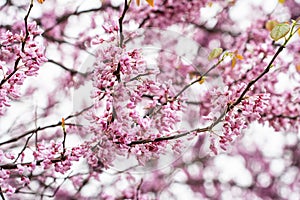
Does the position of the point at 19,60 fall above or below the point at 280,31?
below

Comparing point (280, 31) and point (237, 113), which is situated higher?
point (280, 31)

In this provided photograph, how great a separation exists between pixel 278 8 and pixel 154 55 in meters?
3.24

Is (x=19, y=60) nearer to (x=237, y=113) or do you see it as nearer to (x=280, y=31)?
(x=237, y=113)

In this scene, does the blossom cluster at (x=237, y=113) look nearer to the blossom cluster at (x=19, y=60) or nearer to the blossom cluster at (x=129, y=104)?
the blossom cluster at (x=129, y=104)

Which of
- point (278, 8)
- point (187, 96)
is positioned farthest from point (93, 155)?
point (278, 8)

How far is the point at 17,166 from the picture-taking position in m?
2.05

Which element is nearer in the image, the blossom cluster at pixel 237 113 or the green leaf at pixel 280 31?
the green leaf at pixel 280 31

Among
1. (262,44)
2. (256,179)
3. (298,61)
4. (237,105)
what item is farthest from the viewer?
(256,179)

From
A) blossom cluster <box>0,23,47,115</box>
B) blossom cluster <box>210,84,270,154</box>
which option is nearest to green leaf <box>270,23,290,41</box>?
blossom cluster <box>210,84,270,154</box>

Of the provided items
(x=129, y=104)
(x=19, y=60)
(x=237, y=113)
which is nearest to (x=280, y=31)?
(x=237, y=113)

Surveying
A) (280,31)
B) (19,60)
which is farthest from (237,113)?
(19,60)

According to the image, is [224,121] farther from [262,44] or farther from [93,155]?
[262,44]

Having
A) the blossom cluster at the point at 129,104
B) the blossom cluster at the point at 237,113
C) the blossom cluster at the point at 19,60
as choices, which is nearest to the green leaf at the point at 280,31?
the blossom cluster at the point at 237,113

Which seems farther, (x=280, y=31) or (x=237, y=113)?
(x=237, y=113)
